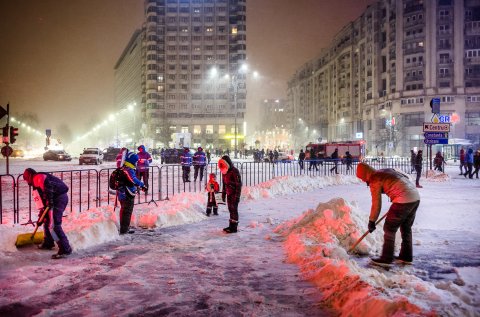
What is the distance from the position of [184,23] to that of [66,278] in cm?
11137

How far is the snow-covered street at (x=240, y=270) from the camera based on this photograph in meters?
4.80

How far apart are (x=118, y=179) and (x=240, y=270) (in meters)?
3.83

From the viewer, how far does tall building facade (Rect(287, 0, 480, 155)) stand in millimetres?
73625

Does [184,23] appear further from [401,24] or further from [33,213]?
[33,213]

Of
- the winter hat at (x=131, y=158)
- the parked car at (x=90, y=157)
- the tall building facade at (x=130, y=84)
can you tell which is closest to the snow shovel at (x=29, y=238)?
the winter hat at (x=131, y=158)

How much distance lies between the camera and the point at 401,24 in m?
79.8

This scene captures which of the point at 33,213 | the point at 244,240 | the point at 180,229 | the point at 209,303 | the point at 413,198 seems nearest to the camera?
the point at 209,303

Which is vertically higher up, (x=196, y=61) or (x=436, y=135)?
(x=196, y=61)

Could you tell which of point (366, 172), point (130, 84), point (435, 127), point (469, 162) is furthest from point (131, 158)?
point (130, 84)

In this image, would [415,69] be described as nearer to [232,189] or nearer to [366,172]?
[232,189]

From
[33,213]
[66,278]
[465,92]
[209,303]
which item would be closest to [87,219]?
[66,278]

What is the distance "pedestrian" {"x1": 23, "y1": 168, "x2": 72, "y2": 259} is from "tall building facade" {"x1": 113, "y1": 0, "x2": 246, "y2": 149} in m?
101

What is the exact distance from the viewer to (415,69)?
77812 millimetres

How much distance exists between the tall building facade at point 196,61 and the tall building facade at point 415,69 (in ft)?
110
